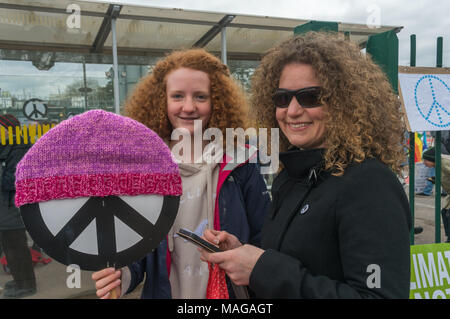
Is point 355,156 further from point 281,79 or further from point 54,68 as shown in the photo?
point 54,68

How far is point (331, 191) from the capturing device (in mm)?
901

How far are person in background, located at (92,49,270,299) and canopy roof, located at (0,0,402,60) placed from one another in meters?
2.51

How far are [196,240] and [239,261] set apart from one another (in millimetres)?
140

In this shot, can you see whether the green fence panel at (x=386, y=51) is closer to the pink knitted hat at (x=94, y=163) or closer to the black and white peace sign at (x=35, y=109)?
the pink knitted hat at (x=94, y=163)

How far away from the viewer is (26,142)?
11.6 ft

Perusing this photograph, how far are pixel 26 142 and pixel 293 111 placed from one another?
11.4 ft

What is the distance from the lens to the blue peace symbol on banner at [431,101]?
2066 millimetres

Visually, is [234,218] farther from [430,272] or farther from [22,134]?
[22,134]

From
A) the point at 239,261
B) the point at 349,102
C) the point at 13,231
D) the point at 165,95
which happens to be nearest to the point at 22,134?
the point at 13,231

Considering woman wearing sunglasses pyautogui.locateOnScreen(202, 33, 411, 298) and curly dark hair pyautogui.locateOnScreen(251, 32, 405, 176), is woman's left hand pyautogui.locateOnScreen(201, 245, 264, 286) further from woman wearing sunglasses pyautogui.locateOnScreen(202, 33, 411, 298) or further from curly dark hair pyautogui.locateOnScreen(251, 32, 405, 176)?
curly dark hair pyautogui.locateOnScreen(251, 32, 405, 176)

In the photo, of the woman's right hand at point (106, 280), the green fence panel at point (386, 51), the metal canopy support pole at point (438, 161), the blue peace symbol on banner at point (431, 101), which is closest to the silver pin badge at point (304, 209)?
the woman's right hand at point (106, 280)

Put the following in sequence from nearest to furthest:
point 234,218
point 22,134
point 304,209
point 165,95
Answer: point 304,209, point 234,218, point 165,95, point 22,134

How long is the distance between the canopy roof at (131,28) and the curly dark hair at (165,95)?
246cm
